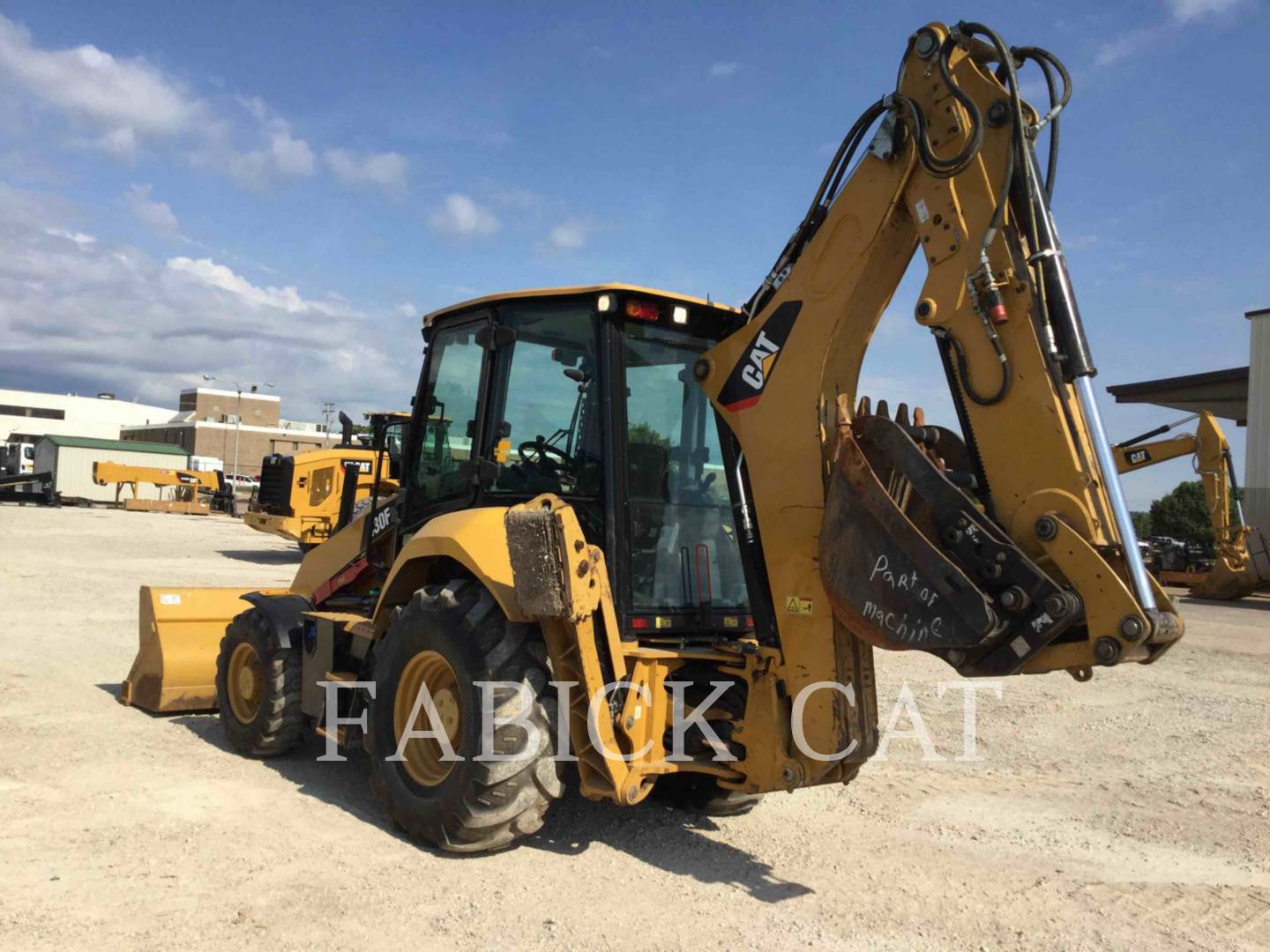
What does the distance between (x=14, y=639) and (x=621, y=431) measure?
331 inches

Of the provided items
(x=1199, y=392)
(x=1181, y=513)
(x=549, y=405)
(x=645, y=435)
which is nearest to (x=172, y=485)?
(x=1199, y=392)

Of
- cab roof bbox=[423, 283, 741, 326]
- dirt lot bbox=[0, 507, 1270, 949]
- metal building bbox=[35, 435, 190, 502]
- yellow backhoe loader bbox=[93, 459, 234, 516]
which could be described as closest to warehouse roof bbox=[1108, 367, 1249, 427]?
dirt lot bbox=[0, 507, 1270, 949]

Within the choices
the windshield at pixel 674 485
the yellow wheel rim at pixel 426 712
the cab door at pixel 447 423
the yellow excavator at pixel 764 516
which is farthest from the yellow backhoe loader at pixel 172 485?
the windshield at pixel 674 485

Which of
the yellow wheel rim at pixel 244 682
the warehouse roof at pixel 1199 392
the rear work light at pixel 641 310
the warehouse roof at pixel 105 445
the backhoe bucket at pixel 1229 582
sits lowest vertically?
the yellow wheel rim at pixel 244 682

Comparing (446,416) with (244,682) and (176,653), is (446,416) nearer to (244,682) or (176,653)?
(244,682)

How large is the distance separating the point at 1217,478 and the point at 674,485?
17847 millimetres

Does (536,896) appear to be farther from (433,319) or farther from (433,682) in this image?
(433,319)

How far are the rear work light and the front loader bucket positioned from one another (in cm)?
413

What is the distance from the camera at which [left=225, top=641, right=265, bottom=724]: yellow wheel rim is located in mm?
6418

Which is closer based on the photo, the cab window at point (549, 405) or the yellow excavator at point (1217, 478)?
the cab window at point (549, 405)

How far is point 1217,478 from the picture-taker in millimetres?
19031

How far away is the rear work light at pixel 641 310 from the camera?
189 inches

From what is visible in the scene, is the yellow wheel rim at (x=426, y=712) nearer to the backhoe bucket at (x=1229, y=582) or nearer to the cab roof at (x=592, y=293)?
the cab roof at (x=592, y=293)

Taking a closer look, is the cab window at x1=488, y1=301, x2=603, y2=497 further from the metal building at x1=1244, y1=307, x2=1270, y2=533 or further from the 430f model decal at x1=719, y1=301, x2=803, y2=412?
the metal building at x1=1244, y1=307, x2=1270, y2=533
